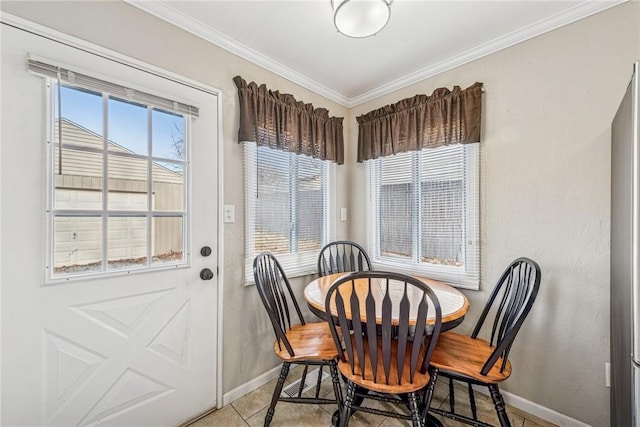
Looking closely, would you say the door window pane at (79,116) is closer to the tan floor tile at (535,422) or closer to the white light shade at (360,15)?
the white light shade at (360,15)

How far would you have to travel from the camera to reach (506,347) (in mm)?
1263

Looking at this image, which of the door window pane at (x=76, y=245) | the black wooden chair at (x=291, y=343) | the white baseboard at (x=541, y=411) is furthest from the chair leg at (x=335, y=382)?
the door window pane at (x=76, y=245)

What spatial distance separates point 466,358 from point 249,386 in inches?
57.6

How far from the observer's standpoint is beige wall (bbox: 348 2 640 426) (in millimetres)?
1472

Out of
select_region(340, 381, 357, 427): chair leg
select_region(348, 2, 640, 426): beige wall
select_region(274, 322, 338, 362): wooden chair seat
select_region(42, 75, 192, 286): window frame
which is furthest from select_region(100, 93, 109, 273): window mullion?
select_region(348, 2, 640, 426): beige wall

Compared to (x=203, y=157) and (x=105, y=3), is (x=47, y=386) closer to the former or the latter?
(x=203, y=157)

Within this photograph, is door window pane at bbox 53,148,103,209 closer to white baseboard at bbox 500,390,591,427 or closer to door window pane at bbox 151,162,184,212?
door window pane at bbox 151,162,184,212

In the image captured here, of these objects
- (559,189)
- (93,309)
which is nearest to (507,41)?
(559,189)

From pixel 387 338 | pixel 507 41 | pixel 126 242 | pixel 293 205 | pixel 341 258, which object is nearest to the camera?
pixel 387 338

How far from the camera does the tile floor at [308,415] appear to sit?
5.24ft

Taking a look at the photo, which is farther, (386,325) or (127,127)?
(127,127)

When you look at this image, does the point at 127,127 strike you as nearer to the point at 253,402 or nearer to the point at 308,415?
the point at 253,402

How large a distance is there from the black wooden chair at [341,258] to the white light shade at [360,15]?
157cm

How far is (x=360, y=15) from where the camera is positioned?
4.39 feet
